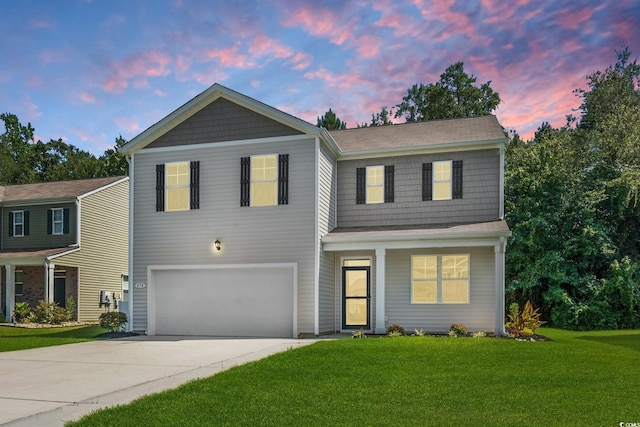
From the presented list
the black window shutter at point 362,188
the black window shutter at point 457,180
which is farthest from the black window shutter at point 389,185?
the black window shutter at point 457,180

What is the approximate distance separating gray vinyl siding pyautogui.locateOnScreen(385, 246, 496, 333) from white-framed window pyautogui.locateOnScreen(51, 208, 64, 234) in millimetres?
15842

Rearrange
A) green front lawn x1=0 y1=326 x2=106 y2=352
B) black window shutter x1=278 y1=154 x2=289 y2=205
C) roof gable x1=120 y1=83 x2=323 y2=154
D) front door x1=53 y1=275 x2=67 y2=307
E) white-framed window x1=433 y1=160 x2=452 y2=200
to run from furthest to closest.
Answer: front door x1=53 y1=275 x2=67 y2=307, white-framed window x1=433 y1=160 x2=452 y2=200, roof gable x1=120 y1=83 x2=323 y2=154, black window shutter x1=278 y1=154 x2=289 y2=205, green front lawn x1=0 y1=326 x2=106 y2=352

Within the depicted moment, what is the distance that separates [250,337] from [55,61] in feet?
45.1

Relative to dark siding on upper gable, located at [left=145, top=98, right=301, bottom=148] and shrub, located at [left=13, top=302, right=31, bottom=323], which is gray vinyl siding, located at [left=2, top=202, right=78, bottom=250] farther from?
dark siding on upper gable, located at [left=145, top=98, right=301, bottom=148]

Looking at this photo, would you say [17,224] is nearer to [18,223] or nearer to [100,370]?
[18,223]

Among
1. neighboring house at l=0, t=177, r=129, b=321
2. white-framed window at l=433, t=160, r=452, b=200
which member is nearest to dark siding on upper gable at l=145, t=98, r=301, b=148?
white-framed window at l=433, t=160, r=452, b=200

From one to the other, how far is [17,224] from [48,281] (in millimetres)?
4487

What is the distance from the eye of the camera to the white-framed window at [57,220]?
24.8 m

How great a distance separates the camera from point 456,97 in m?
36.2

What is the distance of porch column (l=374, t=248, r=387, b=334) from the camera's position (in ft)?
51.4

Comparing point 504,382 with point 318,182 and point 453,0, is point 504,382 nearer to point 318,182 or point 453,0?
point 318,182

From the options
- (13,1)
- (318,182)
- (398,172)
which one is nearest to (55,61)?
(13,1)

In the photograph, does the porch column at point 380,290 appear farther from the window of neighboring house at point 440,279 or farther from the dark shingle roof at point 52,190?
the dark shingle roof at point 52,190

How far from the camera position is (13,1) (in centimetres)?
1698
